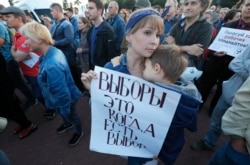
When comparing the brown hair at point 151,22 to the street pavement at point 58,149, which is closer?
the brown hair at point 151,22

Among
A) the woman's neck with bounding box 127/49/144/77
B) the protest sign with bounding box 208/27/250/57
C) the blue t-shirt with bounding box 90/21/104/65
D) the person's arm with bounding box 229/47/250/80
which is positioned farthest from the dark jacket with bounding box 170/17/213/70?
the blue t-shirt with bounding box 90/21/104/65

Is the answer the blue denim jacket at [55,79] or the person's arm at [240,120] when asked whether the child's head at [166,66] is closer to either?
the person's arm at [240,120]

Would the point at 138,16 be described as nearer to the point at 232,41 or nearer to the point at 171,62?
the point at 171,62

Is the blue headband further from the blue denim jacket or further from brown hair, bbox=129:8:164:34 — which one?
the blue denim jacket

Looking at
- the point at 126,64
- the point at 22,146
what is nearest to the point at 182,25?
the point at 126,64

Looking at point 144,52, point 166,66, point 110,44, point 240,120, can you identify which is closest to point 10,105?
point 110,44

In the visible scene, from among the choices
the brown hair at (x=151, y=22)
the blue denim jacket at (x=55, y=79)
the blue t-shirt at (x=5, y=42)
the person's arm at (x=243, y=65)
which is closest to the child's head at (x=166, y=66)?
the brown hair at (x=151, y=22)

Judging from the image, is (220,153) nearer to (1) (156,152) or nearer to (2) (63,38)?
(1) (156,152)

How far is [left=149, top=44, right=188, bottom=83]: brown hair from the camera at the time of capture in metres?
1.09

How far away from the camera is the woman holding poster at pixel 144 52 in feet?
3.87

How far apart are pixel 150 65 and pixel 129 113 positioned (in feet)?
1.14

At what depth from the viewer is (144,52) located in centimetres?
120

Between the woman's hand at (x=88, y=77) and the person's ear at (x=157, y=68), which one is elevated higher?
the person's ear at (x=157, y=68)

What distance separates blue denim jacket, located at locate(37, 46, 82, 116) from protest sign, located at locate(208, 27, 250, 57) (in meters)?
2.03
